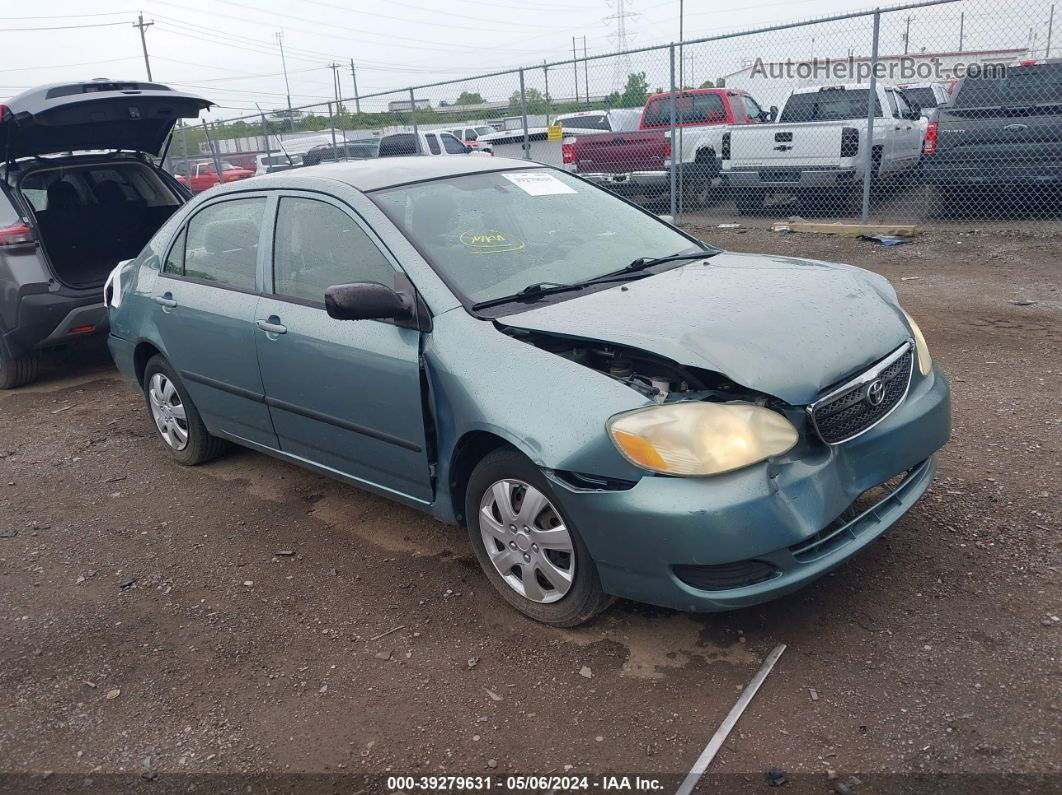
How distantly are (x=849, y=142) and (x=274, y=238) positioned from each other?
914 cm

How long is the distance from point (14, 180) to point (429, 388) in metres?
5.45

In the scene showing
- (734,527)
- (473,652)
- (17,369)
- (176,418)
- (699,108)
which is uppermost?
(699,108)

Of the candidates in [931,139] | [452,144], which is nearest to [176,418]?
[931,139]

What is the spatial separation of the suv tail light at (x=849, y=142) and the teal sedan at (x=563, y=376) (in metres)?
7.82

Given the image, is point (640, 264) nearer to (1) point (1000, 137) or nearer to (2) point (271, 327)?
(2) point (271, 327)

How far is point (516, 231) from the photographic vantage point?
393cm

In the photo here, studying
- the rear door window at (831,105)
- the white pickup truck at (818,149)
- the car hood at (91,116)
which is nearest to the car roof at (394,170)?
the car hood at (91,116)

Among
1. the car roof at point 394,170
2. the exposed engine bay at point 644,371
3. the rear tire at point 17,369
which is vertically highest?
the car roof at point 394,170

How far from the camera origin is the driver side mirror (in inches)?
131

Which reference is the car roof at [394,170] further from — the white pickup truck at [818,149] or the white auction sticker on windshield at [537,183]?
the white pickup truck at [818,149]

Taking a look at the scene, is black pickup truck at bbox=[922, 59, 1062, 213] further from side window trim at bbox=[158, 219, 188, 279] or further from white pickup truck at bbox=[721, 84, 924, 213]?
side window trim at bbox=[158, 219, 188, 279]

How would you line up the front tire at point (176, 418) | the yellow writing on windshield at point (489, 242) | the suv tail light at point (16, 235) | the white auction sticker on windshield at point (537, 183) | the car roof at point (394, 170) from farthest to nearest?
the suv tail light at point (16, 235) → the front tire at point (176, 418) → the white auction sticker on windshield at point (537, 183) → the car roof at point (394, 170) → the yellow writing on windshield at point (489, 242)

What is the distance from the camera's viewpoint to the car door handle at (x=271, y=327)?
4000 mm

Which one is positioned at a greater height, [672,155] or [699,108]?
[699,108]
